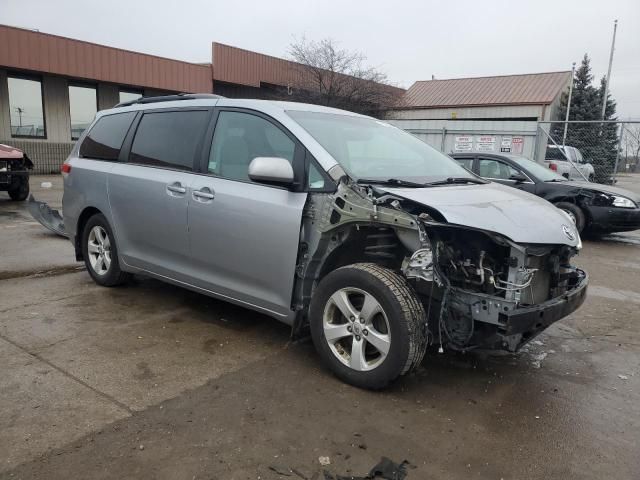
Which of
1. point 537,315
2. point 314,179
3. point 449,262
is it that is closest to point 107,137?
point 314,179

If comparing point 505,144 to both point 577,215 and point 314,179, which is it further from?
point 314,179

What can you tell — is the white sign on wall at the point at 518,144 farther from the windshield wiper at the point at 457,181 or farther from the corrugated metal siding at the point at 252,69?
the windshield wiper at the point at 457,181

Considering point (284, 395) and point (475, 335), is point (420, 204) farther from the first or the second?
point (284, 395)

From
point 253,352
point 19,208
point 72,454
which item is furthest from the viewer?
point 19,208

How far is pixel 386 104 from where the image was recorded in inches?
1012

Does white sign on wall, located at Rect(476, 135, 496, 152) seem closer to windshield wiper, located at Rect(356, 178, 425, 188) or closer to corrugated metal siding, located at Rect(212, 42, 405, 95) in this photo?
corrugated metal siding, located at Rect(212, 42, 405, 95)

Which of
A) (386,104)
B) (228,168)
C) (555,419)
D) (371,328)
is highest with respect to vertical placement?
(386,104)

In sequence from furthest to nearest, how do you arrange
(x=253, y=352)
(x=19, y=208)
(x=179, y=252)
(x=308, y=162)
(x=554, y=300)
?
(x=19, y=208) → (x=179, y=252) → (x=253, y=352) → (x=308, y=162) → (x=554, y=300)

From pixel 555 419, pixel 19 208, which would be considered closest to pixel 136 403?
pixel 555 419

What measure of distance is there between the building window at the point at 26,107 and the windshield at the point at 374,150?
1789 cm

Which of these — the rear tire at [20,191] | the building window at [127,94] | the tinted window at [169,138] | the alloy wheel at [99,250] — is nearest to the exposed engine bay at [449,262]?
the tinted window at [169,138]

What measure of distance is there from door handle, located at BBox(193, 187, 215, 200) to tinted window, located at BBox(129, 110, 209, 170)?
0.28 metres

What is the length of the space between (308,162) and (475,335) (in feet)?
5.02

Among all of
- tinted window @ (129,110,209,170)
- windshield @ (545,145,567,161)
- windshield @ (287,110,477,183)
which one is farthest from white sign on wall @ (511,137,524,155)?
tinted window @ (129,110,209,170)
